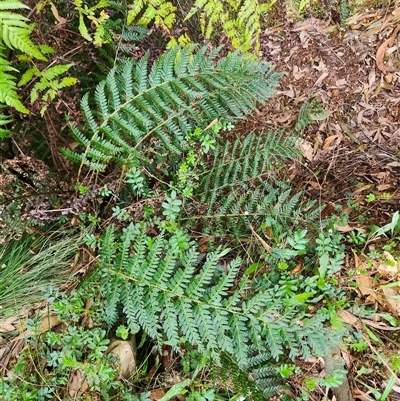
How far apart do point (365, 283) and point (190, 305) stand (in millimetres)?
922

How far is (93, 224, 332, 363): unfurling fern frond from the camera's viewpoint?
170cm

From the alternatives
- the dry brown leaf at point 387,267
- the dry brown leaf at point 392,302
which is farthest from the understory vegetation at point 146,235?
the dry brown leaf at point 392,302

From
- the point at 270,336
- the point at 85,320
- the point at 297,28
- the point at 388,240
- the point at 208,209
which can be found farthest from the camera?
the point at 297,28

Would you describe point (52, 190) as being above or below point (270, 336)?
above

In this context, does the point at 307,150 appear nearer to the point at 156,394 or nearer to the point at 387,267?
the point at 387,267

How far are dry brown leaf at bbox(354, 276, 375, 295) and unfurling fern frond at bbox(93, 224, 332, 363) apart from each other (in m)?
0.46

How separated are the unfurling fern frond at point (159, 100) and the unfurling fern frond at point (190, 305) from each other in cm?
38

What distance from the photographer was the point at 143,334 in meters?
1.93

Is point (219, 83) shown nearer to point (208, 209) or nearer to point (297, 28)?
point (208, 209)

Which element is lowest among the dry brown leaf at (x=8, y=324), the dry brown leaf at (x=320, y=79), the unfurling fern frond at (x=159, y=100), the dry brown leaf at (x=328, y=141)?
the dry brown leaf at (x=328, y=141)

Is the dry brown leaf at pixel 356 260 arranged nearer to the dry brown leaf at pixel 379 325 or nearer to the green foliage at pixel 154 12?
the dry brown leaf at pixel 379 325

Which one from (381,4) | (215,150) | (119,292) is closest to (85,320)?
(119,292)

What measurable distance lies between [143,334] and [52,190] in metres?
0.74

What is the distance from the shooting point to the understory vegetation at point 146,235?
1.76 meters
